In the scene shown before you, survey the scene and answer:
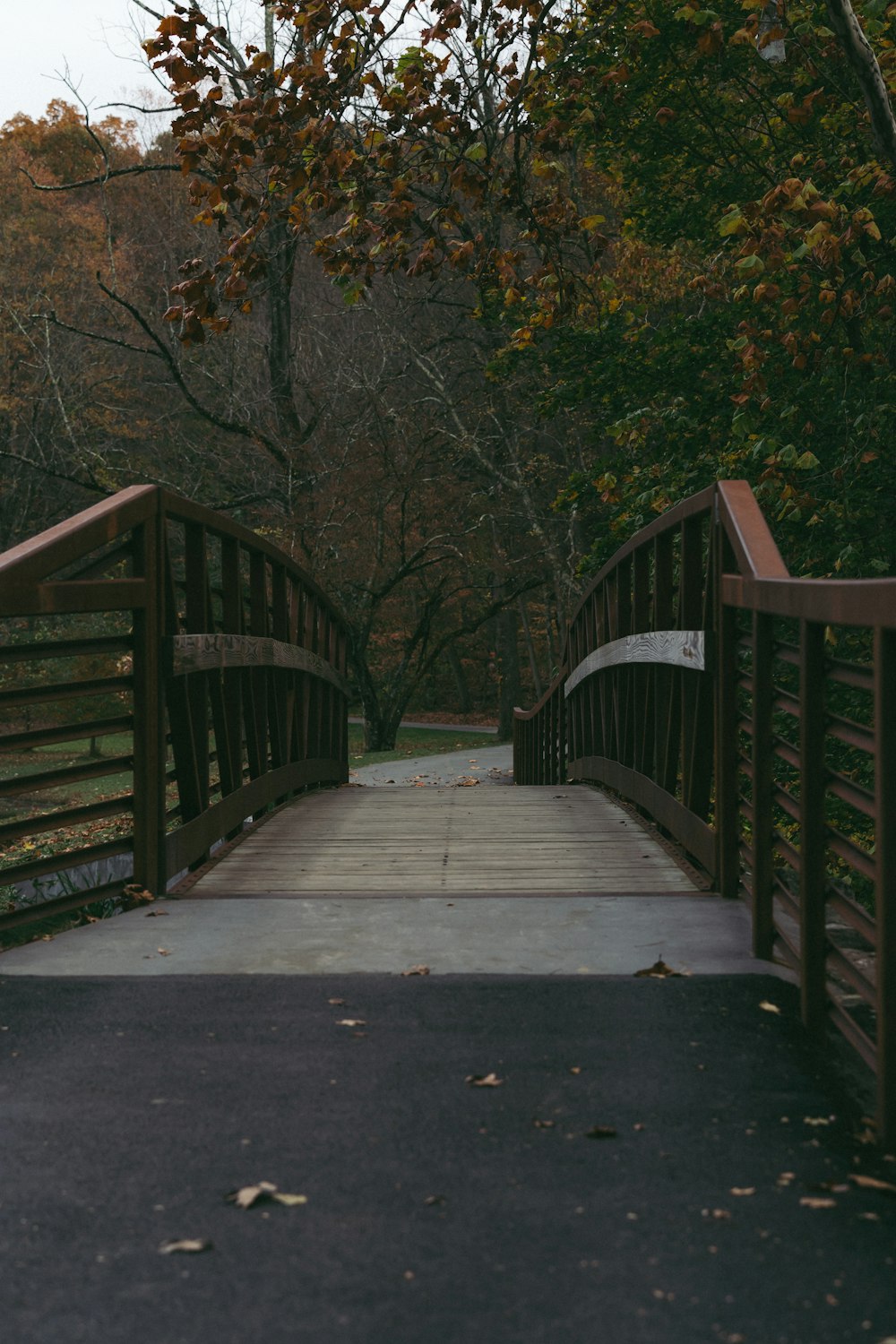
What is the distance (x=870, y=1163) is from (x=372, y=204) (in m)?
8.80

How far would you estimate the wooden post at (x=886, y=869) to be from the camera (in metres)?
2.51

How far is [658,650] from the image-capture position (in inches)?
245

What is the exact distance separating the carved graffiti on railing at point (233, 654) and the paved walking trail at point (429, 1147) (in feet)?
4.36

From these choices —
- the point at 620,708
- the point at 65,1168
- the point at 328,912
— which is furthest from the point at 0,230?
the point at 65,1168

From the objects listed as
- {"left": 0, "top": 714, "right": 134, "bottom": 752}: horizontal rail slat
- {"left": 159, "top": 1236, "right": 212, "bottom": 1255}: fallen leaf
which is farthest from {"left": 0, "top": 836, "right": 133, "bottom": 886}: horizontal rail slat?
{"left": 159, "top": 1236, "right": 212, "bottom": 1255}: fallen leaf

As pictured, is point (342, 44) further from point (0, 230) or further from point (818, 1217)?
point (0, 230)

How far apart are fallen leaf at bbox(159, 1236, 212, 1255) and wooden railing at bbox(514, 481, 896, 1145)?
4.40 ft

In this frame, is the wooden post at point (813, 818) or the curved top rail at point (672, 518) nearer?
the wooden post at point (813, 818)

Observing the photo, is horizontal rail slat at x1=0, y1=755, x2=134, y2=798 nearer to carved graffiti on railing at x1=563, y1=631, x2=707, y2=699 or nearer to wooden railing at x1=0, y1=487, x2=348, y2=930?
wooden railing at x1=0, y1=487, x2=348, y2=930

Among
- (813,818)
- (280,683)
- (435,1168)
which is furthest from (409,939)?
(280,683)

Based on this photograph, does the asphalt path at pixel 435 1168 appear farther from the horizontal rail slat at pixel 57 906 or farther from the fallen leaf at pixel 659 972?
the horizontal rail slat at pixel 57 906

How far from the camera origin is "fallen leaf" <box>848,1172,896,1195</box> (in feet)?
8.07

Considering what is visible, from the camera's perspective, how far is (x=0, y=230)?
28.9 m

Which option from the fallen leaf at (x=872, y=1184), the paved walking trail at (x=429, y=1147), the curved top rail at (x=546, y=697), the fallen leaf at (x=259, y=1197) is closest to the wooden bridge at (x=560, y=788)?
the fallen leaf at (x=872, y=1184)
